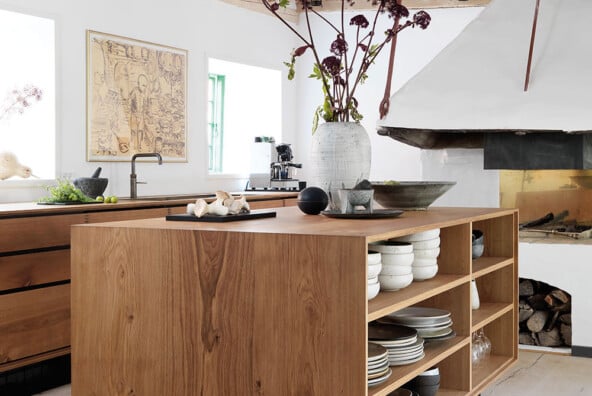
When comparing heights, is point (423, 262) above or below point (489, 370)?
above

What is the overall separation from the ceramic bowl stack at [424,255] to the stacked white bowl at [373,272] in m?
0.43

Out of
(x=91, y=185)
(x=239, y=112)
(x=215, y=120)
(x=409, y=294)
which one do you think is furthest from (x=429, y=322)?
(x=239, y=112)

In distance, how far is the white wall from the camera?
17.0 ft

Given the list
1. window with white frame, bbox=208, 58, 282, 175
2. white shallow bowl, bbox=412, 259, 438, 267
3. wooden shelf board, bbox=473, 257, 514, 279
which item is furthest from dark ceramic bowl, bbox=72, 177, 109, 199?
white shallow bowl, bbox=412, 259, 438, 267

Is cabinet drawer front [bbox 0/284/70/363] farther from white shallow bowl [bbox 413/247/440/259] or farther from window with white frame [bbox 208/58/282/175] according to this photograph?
window with white frame [bbox 208/58/282/175]

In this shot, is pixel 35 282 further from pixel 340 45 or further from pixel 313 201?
pixel 340 45

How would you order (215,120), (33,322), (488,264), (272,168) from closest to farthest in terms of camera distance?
(488,264) → (33,322) → (272,168) → (215,120)

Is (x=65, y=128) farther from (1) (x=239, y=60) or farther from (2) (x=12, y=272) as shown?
(1) (x=239, y=60)

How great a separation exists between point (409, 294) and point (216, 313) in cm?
72

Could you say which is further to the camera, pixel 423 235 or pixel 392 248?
pixel 423 235

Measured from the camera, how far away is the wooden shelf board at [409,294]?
2371 mm

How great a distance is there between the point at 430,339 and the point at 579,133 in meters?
1.96

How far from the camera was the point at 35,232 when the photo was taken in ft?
13.7

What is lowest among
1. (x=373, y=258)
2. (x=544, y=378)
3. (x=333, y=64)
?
(x=544, y=378)
